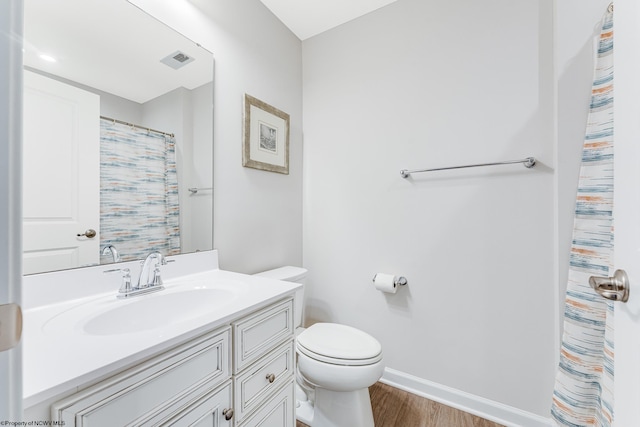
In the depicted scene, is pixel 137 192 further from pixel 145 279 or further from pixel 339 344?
pixel 339 344

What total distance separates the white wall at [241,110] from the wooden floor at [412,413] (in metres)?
1.01

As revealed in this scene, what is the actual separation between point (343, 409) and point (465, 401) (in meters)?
0.73

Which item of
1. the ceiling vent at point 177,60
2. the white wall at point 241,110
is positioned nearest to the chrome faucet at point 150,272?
the white wall at point 241,110

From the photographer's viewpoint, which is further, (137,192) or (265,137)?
(265,137)

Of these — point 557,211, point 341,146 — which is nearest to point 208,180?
point 341,146

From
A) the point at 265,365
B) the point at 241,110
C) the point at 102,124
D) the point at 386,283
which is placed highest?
the point at 241,110

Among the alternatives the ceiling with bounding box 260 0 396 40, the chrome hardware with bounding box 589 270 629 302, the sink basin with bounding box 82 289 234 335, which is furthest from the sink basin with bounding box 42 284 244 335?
the ceiling with bounding box 260 0 396 40

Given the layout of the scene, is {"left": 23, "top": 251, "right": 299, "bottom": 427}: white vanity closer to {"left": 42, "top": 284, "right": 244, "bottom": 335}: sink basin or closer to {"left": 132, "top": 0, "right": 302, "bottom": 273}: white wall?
{"left": 42, "top": 284, "right": 244, "bottom": 335}: sink basin

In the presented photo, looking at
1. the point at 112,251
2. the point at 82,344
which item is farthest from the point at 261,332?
the point at 112,251

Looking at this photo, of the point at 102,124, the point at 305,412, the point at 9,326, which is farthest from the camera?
the point at 305,412

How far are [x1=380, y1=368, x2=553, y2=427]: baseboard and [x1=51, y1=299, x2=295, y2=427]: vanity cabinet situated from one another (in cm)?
86

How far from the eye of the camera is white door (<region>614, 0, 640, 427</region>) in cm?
48

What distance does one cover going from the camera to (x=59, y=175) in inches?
34.6

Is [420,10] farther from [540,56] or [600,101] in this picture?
[600,101]
